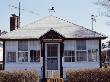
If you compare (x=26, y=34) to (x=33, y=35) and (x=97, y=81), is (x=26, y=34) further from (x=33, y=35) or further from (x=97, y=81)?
(x=97, y=81)

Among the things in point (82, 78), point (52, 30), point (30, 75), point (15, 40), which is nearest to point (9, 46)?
point (15, 40)

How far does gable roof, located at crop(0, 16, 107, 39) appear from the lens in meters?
25.4

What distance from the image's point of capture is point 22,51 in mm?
25469

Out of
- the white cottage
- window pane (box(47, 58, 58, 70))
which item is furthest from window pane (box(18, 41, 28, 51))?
window pane (box(47, 58, 58, 70))

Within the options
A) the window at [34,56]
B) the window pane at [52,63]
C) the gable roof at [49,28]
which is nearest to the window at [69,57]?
the window pane at [52,63]

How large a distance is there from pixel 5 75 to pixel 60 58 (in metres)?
6.43

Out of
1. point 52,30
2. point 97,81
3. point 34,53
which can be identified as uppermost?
point 52,30

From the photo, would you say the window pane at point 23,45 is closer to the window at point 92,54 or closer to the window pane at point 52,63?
the window pane at point 52,63

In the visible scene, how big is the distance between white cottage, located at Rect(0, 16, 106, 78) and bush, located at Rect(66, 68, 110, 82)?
465 cm

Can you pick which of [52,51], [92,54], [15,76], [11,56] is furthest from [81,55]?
[15,76]

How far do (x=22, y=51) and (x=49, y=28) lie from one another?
3008 mm

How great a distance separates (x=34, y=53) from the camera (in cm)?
2548

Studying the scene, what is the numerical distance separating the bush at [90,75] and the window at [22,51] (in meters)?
6.08

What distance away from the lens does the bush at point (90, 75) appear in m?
19.6
